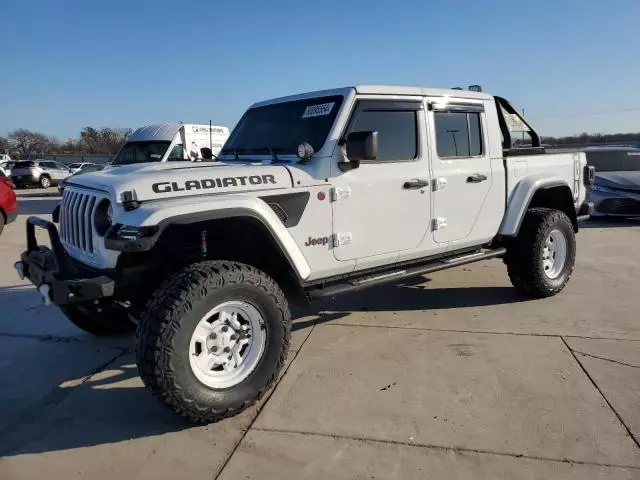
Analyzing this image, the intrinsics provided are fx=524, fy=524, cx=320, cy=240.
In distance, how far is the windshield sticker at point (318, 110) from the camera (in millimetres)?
4049

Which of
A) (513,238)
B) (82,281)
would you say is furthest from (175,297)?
(513,238)

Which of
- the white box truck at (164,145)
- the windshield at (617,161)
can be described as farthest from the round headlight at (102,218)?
the windshield at (617,161)

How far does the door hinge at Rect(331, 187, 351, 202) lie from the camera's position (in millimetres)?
3774

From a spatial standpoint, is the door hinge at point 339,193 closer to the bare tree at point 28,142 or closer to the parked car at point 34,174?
the parked car at point 34,174

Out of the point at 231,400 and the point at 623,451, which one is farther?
the point at 231,400

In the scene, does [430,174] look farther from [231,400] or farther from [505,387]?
[231,400]

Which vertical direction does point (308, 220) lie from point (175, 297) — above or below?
above

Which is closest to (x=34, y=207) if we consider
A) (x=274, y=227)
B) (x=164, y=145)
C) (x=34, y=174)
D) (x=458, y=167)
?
(x=164, y=145)

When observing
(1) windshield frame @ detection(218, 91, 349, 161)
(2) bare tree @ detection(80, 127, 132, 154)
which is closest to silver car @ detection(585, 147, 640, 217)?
(1) windshield frame @ detection(218, 91, 349, 161)

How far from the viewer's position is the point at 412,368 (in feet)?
12.5

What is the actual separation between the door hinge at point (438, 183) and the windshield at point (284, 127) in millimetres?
1063

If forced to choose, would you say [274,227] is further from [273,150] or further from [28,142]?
[28,142]

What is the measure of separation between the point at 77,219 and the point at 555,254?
4762mm

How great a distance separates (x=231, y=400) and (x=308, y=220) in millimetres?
1294
